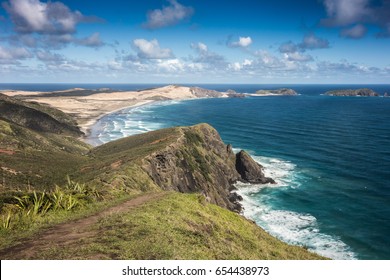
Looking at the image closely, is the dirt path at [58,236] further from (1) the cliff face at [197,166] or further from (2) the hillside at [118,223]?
(1) the cliff face at [197,166]

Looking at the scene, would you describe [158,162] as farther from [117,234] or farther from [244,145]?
[244,145]

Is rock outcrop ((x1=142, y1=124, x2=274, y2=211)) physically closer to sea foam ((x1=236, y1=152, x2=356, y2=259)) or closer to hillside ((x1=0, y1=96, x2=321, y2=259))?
sea foam ((x1=236, y1=152, x2=356, y2=259))

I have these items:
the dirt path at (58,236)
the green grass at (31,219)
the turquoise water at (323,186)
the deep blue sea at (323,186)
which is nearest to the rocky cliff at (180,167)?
the deep blue sea at (323,186)

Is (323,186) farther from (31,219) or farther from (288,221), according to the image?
(31,219)

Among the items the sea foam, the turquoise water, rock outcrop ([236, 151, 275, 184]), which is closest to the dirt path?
the sea foam

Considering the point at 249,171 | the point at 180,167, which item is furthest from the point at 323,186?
the point at 180,167
